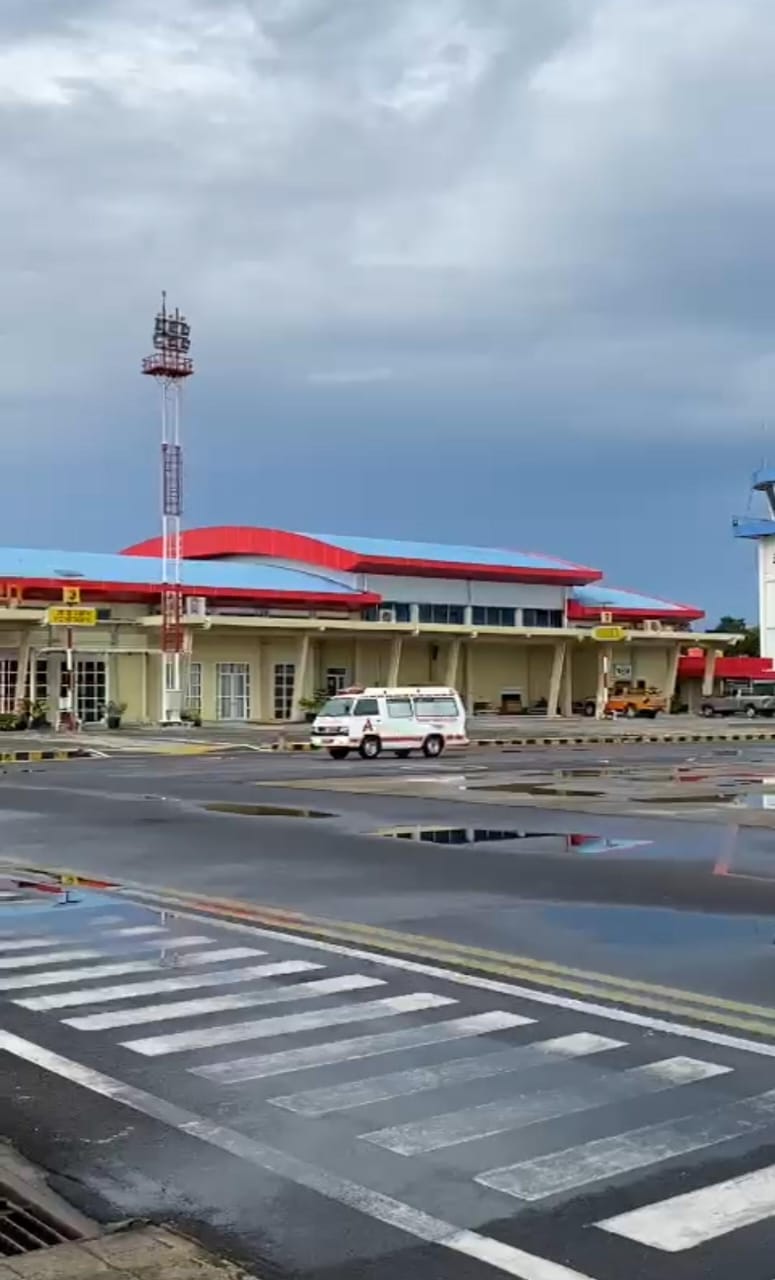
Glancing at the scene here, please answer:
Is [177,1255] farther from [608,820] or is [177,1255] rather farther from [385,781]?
A: [385,781]

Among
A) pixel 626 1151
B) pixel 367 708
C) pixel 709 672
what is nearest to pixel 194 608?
pixel 367 708

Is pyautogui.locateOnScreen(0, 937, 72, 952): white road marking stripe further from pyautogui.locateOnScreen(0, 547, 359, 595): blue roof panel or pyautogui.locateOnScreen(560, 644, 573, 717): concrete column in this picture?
pyautogui.locateOnScreen(560, 644, 573, 717): concrete column

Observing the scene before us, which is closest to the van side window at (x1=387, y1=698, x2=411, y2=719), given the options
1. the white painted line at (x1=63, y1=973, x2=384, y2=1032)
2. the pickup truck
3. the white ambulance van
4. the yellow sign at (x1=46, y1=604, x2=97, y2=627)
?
the white ambulance van

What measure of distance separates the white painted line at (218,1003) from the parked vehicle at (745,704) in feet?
229

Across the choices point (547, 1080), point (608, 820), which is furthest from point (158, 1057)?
point (608, 820)

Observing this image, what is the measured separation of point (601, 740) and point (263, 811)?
2983cm

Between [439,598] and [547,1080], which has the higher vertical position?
[439,598]

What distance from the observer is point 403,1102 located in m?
6.54

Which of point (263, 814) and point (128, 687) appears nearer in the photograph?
point (263, 814)

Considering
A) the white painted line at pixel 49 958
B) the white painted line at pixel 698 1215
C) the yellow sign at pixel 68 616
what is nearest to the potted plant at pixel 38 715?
the yellow sign at pixel 68 616

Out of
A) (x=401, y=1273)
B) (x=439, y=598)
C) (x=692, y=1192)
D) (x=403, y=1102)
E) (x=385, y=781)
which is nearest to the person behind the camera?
(x=401, y=1273)

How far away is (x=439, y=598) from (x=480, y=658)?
4.13 metres

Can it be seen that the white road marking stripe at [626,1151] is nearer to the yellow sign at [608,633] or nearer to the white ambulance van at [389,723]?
the white ambulance van at [389,723]

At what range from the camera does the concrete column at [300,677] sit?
65250 mm
